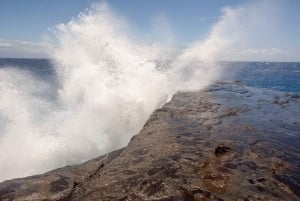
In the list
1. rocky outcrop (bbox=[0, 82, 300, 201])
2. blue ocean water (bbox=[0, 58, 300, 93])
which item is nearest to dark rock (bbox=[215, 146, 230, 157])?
rocky outcrop (bbox=[0, 82, 300, 201])

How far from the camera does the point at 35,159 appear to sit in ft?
26.8

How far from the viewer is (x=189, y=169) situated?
3791 millimetres

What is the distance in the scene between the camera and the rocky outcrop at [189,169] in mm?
3231

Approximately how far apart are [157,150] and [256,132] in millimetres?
2591

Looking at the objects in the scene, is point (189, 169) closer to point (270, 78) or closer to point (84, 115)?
point (84, 115)

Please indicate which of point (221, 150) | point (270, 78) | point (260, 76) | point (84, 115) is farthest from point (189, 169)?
point (260, 76)

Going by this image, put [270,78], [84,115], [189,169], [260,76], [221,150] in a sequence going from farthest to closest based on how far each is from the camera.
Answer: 1. [260,76]
2. [270,78]
3. [84,115]
4. [221,150]
5. [189,169]

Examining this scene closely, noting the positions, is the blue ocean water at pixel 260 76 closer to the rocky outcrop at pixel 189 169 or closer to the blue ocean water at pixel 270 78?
the blue ocean water at pixel 270 78

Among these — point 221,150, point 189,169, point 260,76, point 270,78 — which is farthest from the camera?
point 260,76

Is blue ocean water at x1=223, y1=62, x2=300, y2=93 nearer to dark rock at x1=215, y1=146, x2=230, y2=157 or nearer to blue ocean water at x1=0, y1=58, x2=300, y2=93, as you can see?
blue ocean water at x1=0, y1=58, x2=300, y2=93

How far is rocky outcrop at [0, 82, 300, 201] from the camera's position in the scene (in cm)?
323

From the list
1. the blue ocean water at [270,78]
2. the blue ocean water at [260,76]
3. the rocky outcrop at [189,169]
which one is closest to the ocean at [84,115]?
the rocky outcrop at [189,169]

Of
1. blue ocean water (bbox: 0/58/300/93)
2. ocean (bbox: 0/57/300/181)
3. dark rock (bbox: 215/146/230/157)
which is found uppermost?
blue ocean water (bbox: 0/58/300/93)

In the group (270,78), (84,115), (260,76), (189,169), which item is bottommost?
(189,169)
